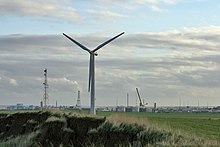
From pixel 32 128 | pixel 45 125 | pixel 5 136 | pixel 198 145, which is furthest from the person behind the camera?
pixel 5 136

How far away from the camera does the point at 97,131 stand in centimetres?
4016

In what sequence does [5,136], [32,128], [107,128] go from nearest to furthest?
[107,128]
[32,128]
[5,136]

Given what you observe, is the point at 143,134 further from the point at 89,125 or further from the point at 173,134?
the point at 89,125

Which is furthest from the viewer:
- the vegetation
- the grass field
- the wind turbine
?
the wind turbine

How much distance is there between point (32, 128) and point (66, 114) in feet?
21.2

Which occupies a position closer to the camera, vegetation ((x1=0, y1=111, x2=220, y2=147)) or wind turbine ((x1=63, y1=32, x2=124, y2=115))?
vegetation ((x1=0, y1=111, x2=220, y2=147))

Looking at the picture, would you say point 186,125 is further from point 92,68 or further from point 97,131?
point 97,131

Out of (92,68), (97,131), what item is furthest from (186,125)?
(97,131)

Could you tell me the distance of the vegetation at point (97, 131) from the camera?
3106 centimetres

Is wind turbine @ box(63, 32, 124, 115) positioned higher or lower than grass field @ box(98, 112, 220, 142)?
higher

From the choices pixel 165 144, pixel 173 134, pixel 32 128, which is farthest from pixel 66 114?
pixel 165 144

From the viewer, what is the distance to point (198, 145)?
2220 centimetres

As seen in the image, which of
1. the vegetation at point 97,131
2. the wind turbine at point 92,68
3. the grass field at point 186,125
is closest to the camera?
the vegetation at point 97,131

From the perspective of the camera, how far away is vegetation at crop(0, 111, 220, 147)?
3106 centimetres
